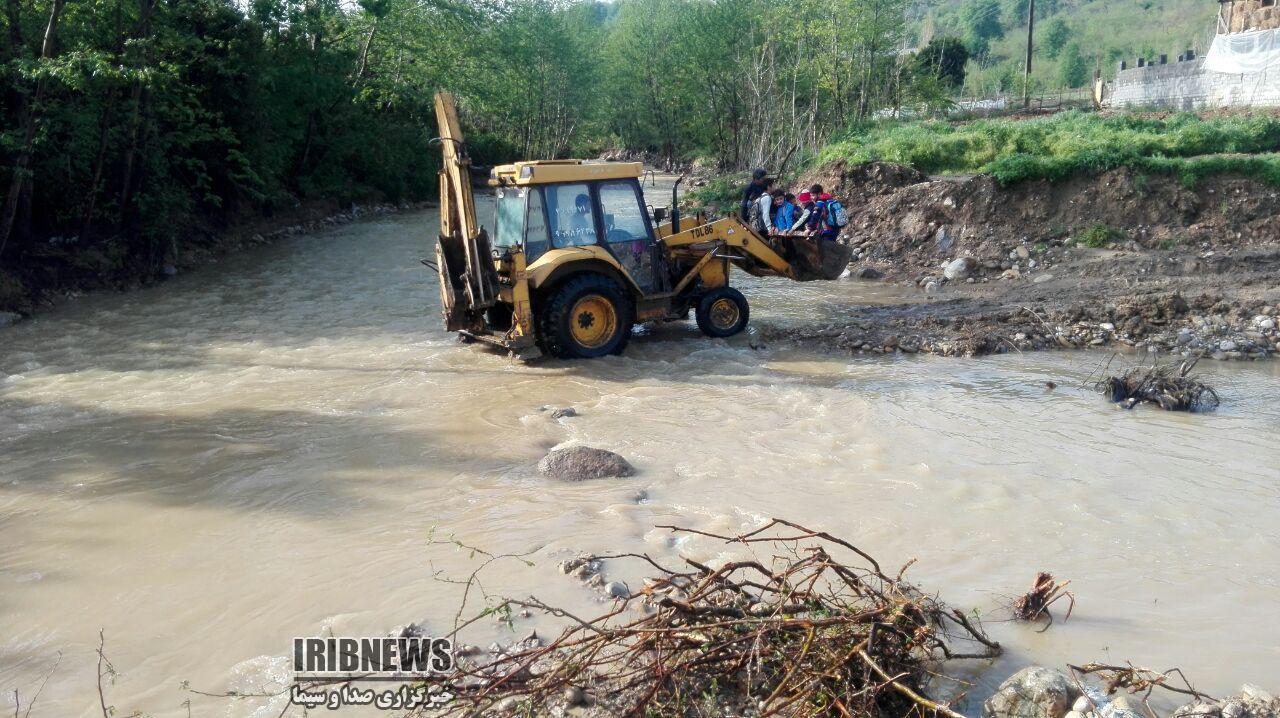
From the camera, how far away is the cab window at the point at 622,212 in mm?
9234

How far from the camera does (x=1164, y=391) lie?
7695 mm

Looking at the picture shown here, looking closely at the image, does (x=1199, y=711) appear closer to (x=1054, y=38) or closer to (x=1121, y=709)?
(x=1121, y=709)

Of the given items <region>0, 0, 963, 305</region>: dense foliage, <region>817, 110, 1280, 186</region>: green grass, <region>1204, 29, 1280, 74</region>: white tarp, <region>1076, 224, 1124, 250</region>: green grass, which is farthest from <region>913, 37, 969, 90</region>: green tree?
<region>1076, 224, 1124, 250</region>: green grass

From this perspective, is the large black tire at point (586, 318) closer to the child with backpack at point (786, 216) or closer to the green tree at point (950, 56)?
the child with backpack at point (786, 216)

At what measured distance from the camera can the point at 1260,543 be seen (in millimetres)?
5125

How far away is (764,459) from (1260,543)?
9.73ft

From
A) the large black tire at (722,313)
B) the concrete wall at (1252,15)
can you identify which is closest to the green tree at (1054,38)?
the concrete wall at (1252,15)

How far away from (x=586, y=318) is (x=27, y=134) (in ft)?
26.6

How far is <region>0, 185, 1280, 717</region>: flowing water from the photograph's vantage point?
4.22m

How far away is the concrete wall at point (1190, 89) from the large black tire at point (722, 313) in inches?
702

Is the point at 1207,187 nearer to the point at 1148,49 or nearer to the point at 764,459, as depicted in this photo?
the point at 764,459

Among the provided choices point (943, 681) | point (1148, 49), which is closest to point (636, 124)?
point (1148, 49)

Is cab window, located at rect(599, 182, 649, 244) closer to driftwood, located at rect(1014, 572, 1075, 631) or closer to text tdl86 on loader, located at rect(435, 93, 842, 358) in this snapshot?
text tdl86 on loader, located at rect(435, 93, 842, 358)
